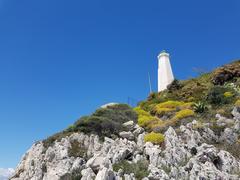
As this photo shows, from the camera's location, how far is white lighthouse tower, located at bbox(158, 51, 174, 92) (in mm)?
47888

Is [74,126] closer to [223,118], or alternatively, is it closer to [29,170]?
[29,170]

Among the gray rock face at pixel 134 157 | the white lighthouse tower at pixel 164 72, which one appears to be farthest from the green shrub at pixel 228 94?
the white lighthouse tower at pixel 164 72

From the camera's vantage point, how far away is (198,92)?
110ft

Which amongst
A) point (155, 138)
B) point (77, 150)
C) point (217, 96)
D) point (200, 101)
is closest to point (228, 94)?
point (217, 96)

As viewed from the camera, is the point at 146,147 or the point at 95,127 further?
the point at 95,127

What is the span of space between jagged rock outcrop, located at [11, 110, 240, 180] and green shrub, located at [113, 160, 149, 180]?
0.69 ft

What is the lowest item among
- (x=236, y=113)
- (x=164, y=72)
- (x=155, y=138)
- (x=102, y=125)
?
(x=155, y=138)

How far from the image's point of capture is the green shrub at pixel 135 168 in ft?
52.9

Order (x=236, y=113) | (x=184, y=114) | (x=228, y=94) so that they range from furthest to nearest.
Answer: (x=228, y=94)
(x=184, y=114)
(x=236, y=113)

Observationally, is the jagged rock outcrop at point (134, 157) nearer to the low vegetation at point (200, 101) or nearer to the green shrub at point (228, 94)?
the low vegetation at point (200, 101)

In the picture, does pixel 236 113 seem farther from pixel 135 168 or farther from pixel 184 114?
pixel 135 168

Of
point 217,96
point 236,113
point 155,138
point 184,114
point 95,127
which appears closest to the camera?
point 155,138

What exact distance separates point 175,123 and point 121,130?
4.27 meters

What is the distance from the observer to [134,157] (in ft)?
60.7
